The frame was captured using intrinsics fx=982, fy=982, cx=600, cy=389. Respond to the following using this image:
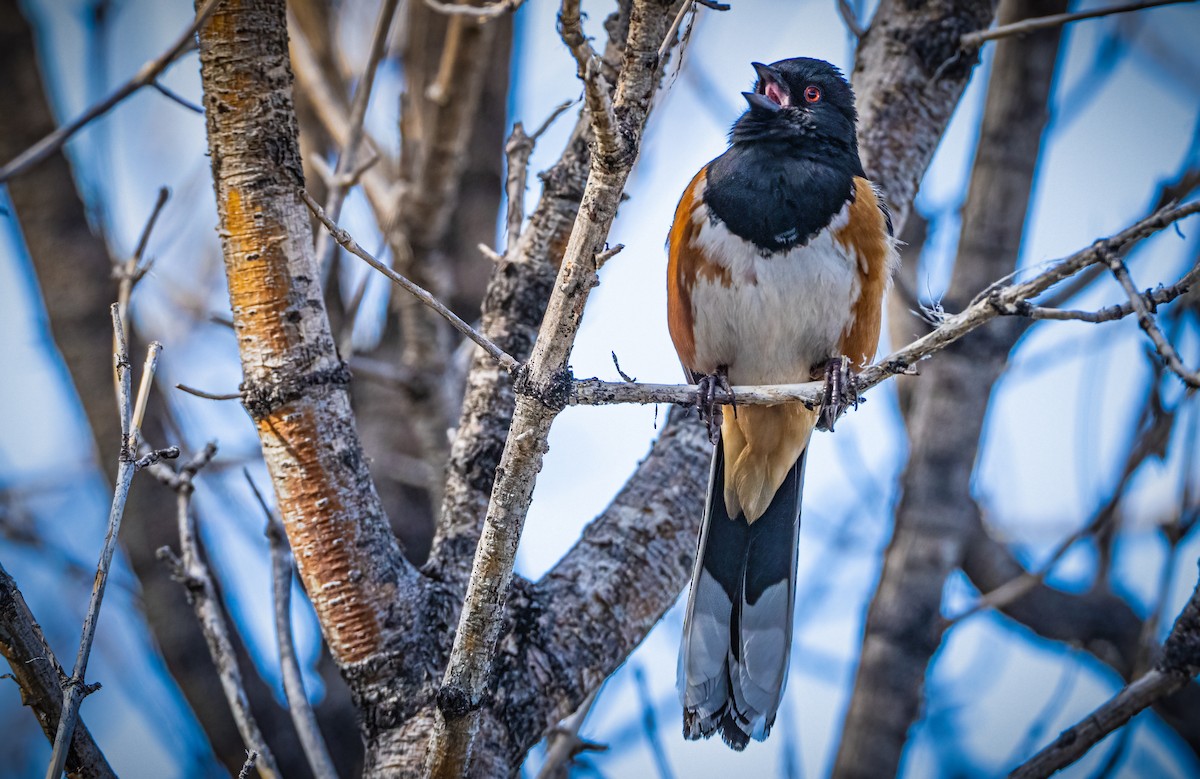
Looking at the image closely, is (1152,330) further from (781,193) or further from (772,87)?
(772,87)

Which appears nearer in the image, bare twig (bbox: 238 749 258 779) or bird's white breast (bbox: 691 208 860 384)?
bare twig (bbox: 238 749 258 779)

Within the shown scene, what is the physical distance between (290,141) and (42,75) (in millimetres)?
1537

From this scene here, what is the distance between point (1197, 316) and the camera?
118 inches

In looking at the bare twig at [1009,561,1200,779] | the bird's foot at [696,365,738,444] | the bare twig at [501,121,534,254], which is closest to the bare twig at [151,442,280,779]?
the bare twig at [501,121,534,254]

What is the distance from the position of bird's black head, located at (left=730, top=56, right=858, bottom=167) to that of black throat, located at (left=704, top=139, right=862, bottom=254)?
30 mm

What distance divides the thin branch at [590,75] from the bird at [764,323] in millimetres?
1035

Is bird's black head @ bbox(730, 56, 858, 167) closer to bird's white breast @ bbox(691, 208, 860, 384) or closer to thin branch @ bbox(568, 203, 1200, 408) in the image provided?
bird's white breast @ bbox(691, 208, 860, 384)

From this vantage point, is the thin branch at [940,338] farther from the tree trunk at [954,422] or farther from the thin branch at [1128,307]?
A: the tree trunk at [954,422]

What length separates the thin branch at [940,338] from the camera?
1.25 metres

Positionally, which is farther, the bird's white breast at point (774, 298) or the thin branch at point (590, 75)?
the bird's white breast at point (774, 298)

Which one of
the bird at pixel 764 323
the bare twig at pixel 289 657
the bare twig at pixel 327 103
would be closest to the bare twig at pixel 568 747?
the bird at pixel 764 323

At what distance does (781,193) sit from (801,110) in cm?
30

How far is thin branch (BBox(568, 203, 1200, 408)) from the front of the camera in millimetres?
1247

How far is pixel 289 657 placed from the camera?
2.05 meters
